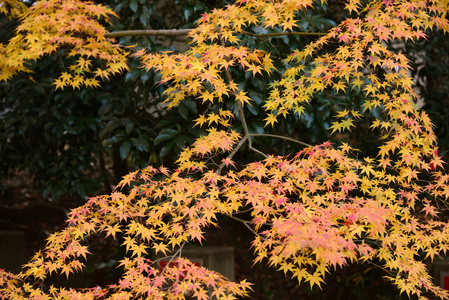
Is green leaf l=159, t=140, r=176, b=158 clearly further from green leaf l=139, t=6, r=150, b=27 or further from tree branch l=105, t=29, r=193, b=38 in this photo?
green leaf l=139, t=6, r=150, b=27

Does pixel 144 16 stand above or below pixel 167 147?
above

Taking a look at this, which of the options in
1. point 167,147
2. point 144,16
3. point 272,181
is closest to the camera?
point 272,181

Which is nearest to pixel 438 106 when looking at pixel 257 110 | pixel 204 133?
pixel 257 110

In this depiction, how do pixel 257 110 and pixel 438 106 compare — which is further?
pixel 438 106

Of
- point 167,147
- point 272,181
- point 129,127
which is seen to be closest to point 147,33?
point 129,127

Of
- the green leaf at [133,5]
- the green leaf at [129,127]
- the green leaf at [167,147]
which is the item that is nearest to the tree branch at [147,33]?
the green leaf at [133,5]

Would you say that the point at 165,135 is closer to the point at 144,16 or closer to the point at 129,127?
the point at 129,127

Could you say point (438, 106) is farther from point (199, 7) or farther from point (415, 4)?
point (199, 7)

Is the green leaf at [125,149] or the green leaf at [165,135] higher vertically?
the green leaf at [165,135]

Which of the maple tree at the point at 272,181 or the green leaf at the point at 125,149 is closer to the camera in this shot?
the maple tree at the point at 272,181

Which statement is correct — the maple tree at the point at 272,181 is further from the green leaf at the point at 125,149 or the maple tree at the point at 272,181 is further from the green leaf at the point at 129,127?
the green leaf at the point at 125,149

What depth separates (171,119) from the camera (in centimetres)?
356

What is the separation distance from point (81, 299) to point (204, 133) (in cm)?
162

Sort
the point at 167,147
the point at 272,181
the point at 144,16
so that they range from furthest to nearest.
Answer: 1. the point at 144,16
2. the point at 167,147
3. the point at 272,181
